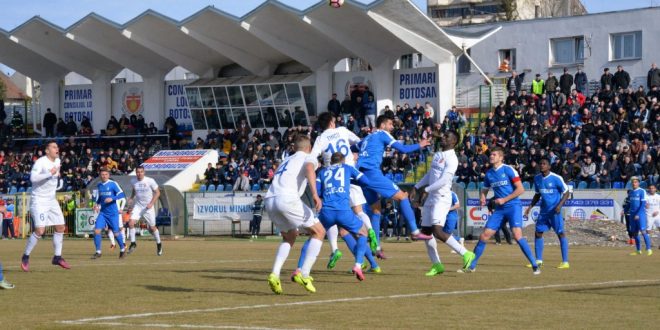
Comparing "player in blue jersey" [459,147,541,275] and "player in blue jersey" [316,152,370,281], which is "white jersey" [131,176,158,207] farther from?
"player in blue jersey" [316,152,370,281]

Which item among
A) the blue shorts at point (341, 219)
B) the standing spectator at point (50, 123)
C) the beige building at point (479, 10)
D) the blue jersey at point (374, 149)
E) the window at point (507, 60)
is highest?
the beige building at point (479, 10)

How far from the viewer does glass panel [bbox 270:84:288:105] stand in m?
59.4

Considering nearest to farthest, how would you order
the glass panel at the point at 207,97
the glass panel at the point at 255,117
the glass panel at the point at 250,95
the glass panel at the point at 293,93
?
the glass panel at the point at 293,93 < the glass panel at the point at 250,95 < the glass panel at the point at 255,117 < the glass panel at the point at 207,97

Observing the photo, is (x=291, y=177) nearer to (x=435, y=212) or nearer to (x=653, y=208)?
(x=435, y=212)

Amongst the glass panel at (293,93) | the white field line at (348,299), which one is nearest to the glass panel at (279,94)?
the glass panel at (293,93)

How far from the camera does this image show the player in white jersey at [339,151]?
58.0 feet

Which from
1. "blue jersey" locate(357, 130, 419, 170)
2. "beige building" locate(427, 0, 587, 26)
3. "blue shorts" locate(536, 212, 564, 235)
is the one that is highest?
"beige building" locate(427, 0, 587, 26)

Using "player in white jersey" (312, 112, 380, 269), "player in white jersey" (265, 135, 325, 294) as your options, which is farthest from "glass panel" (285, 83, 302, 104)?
"player in white jersey" (265, 135, 325, 294)

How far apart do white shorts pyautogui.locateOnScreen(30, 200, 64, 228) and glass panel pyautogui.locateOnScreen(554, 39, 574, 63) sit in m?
42.4

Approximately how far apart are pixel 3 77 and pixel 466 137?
86.7 meters

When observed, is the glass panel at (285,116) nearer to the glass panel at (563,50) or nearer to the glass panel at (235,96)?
the glass panel at (235,96)

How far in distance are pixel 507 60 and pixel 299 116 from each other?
11532 millimetres

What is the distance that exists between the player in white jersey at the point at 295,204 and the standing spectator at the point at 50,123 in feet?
179

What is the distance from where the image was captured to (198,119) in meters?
62.7
